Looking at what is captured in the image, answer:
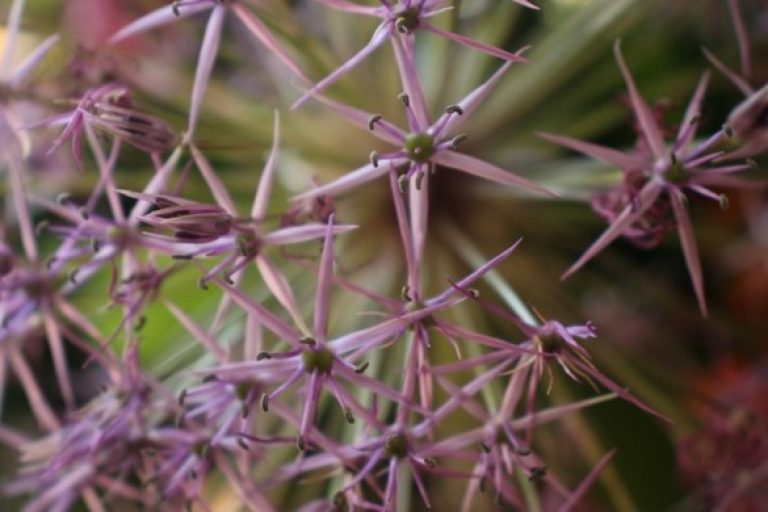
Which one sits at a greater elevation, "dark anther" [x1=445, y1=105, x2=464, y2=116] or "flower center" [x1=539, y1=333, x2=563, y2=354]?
"dark anther" [x1=445, y1=105, x2=464, y2=116]

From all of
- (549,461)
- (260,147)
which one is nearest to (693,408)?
(549,461)

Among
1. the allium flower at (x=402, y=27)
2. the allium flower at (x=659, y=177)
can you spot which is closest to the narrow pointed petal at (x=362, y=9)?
the allium flower at (x=402, y=27)

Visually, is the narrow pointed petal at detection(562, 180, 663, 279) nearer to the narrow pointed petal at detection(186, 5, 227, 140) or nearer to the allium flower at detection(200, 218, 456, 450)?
the allium flower at detection(200, 218, 456, 450)

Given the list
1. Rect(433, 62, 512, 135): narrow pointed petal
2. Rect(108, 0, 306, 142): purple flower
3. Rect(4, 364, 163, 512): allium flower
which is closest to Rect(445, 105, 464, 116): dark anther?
Rect(433, 62, 512, 135): narrow pointed petal

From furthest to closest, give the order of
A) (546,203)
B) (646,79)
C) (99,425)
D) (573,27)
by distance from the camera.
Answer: (646,79)
(546,203)
(573,27)
(99,425)

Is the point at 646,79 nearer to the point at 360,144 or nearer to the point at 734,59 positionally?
the point at 734,59

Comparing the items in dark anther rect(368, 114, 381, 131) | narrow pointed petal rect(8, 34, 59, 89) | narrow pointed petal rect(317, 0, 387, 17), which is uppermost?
narrow pointed petal rect(8, 34, 59, 89)
